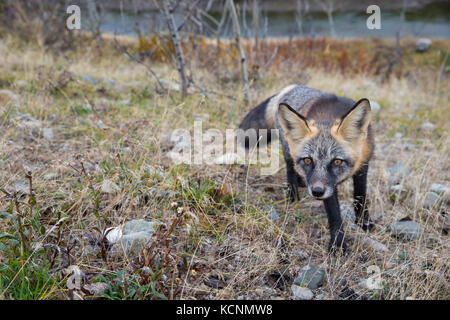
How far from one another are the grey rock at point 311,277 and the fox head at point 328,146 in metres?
0.52

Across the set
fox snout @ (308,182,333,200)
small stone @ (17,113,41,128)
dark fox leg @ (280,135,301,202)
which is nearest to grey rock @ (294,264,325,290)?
fox snout @ (308,182,333,200)

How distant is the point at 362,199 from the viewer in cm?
286

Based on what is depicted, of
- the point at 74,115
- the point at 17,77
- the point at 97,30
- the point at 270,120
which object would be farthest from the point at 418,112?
the point at 97,30

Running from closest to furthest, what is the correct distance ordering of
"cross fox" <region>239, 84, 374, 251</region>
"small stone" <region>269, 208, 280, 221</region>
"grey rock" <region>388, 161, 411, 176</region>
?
"cross fox" <region>239, 84, 374, 251</region> → "small stone" <region>269, 208, 280, 221</region> → "grey rock" <region>388, 161, 411, 176</region>

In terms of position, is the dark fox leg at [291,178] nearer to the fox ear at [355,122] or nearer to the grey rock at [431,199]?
the fox ear at [355,122]

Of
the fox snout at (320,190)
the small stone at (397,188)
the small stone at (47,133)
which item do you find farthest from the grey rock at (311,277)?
the small stone at (47,133)

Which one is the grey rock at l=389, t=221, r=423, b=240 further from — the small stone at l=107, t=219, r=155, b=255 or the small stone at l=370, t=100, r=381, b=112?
the small stone at l=370, t=100, r=381, b=112

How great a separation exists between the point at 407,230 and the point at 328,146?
1073 mm

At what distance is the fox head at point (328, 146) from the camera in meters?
2.37

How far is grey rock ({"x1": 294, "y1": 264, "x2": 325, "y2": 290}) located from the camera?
2.03 metres

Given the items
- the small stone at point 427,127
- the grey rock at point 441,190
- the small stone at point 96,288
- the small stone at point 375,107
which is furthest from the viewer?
the small stone at point 375,107

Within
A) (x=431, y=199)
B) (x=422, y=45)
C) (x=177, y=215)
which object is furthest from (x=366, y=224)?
(x=422, y=45)

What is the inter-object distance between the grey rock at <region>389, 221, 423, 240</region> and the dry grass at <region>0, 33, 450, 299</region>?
2.4 inches

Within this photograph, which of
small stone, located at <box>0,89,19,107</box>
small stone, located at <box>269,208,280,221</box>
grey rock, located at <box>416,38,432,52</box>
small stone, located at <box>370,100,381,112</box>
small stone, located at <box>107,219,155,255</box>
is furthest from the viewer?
grey rock, located at <box>416,38,432,52</box>
